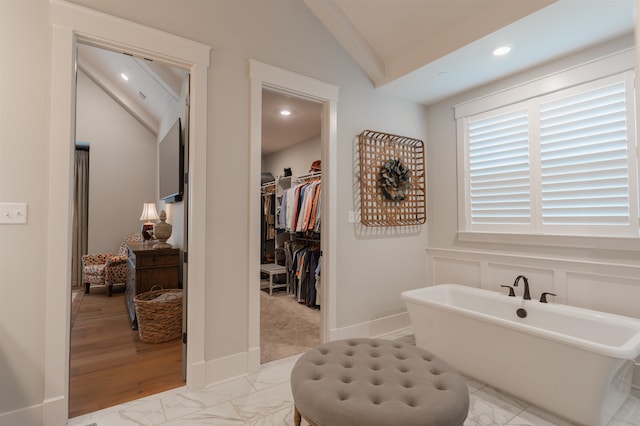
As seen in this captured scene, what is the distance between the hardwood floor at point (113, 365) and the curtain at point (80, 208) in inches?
83.4

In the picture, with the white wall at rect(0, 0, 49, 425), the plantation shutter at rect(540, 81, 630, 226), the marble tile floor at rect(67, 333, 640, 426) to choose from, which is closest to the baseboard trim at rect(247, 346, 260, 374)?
the marble tile floor at rect(67, 333, 640, 426)

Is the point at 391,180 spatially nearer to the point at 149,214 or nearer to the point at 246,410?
the point at 246,410

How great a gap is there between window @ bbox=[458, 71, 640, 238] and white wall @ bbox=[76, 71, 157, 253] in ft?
17.7

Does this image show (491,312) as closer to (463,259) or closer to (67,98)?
(463,259)

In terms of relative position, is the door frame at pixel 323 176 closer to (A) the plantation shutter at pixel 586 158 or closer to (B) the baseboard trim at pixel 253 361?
(B) the baseboard trim at pixel 253 361

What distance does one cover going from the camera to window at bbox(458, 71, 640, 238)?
87.3 inches

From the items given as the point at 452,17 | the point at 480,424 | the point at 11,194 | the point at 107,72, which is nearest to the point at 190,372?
the point at 11,194

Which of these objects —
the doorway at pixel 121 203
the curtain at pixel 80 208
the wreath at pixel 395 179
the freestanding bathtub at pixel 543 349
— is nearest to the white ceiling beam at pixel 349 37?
the wreath at pixel 395 179

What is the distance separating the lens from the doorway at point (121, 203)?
2.28 meters

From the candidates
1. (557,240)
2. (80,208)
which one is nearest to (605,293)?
(557,240)

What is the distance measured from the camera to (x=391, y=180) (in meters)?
3.16

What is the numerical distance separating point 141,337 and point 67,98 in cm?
221

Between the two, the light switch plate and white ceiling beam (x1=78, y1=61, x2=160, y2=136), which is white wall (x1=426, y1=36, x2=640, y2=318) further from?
white ceiling beam (x1=78, y1=61, x2=160, y2=136)

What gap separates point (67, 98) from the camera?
175 centimetres
